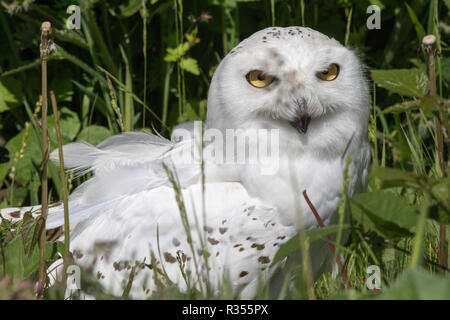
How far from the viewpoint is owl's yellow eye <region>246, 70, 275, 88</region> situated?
2.61 metres

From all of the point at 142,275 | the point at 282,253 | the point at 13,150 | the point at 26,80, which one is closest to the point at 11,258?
the point at 142,275

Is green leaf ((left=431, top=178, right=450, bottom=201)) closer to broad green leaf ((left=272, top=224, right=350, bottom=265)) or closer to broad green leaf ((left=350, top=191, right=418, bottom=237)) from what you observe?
broad green leaf ((left=350, top=191, right=418, bottom=237))

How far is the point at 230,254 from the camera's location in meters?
2.58

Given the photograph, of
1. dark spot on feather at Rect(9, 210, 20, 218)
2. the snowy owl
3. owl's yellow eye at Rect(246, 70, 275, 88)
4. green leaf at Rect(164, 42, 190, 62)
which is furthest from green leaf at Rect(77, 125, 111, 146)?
owl's yellow eye at Rect(246, 70, 275, 88)

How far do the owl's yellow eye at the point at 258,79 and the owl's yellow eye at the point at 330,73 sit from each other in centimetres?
20

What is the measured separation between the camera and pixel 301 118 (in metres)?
2.58

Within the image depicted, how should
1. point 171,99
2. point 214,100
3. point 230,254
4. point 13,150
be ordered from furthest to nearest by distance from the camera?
point 171,99 → point 13,150 → point 214,100 → point 230,254

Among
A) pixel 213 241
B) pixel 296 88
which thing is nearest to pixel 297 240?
pixel 213 241

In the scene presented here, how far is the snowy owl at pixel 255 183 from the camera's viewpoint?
8.46ft

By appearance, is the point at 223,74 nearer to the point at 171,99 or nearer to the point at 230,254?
the point at 230,254

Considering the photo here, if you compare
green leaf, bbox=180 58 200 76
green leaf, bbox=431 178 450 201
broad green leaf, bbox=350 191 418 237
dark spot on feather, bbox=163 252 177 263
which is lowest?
dark spot on feather, bbox=163 252 177 263

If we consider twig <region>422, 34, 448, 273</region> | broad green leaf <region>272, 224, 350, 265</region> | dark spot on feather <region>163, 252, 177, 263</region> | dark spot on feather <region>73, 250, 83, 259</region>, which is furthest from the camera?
dark spot on feather <region>73, 250, 83, 259</region>

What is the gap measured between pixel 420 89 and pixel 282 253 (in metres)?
0.70

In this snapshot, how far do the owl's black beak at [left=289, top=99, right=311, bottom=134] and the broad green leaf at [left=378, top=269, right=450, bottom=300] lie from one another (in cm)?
104
